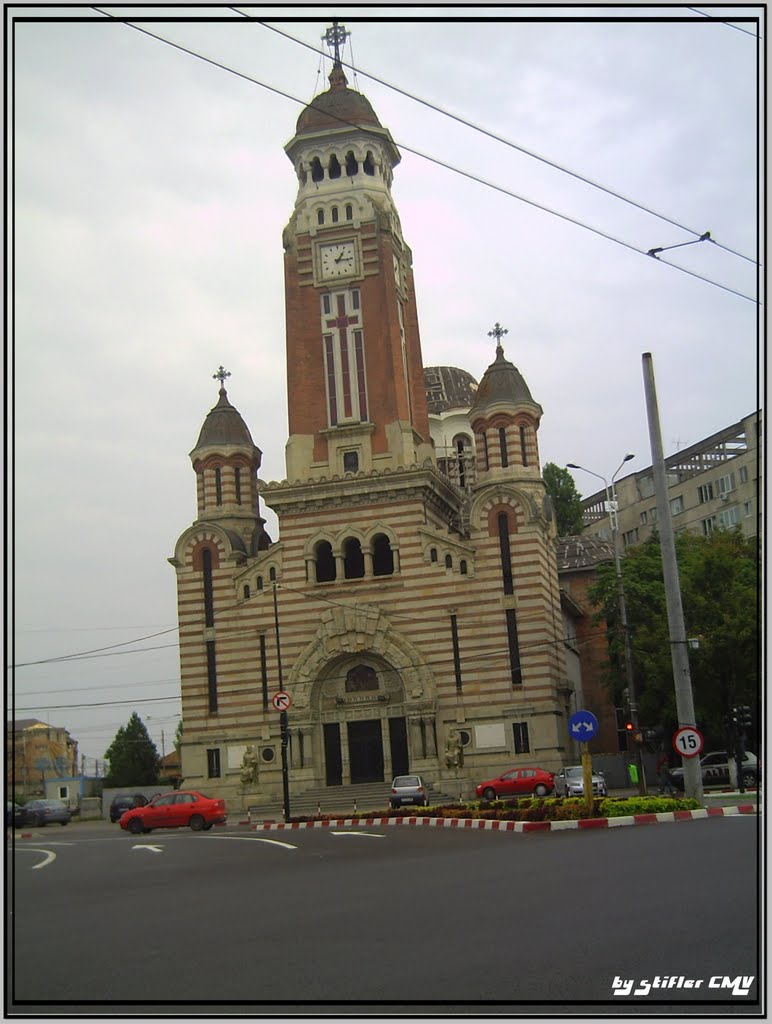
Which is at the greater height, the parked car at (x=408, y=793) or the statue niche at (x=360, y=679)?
the statue niche at (x=360, y=679)

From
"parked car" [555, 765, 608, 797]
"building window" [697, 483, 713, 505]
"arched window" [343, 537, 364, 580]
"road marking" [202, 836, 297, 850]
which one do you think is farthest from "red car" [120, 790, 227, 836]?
"building window" [697, 483, 713, 505]

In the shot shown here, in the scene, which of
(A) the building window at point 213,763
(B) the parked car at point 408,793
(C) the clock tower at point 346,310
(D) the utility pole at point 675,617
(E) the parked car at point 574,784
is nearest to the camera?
(D) the utility pole at point 675,617

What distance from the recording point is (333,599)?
4875 centimetres

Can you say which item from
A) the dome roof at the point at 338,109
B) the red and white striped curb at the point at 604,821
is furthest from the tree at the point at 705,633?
the dome roof at the point at 338,109

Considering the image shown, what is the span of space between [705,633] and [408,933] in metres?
33.2

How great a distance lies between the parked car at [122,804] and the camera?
50.2m

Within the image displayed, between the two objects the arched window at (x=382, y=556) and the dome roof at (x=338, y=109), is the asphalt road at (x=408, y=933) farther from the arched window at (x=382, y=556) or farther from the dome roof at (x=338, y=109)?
the dome roof at (x=338, y=109)

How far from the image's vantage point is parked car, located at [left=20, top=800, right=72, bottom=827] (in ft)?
141

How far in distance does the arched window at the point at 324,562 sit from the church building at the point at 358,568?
0.10m

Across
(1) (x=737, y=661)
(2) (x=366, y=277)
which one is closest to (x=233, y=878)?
(1) (x=737, y=661)

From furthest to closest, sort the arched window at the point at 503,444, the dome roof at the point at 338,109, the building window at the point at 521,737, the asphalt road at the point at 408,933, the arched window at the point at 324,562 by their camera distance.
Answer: the dome roof at the point at 338,109, the arched window at the point at 503,444, the arched window at the point at 324,562, the building window at the point at 521,737, the asphalt road at the point at 408,933

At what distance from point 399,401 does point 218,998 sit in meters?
43.2

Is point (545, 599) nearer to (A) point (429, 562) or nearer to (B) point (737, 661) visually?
(A) point (429, 562)

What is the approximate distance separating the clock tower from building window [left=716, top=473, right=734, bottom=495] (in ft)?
69.6
